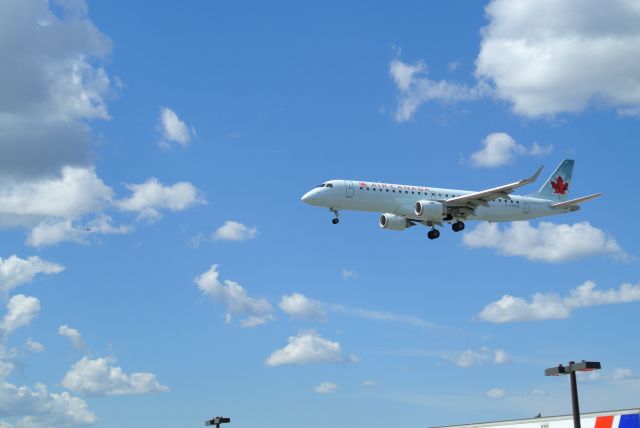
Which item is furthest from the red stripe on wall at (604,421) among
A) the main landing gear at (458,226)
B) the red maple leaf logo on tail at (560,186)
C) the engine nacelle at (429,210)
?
the red maple leaf logo on tail at (560,186)

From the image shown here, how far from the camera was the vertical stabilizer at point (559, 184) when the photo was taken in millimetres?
77562

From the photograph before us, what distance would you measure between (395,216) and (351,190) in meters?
6.78

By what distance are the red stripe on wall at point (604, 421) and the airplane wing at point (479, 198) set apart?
20.2 meters

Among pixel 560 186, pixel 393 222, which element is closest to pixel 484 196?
pixel 393 222

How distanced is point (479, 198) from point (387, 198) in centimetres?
723

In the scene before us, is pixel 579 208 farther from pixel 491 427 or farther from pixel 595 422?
pixel 595 422

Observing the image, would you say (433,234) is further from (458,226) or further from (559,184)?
(559,184)

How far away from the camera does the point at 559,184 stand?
79562mm

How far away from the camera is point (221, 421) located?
47.0 metres

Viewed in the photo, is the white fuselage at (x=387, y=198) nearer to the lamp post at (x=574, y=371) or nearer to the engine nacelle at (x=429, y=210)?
the engine nacelle at (x=429, y=210)

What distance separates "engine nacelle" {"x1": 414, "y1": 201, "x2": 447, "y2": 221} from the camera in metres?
63.9

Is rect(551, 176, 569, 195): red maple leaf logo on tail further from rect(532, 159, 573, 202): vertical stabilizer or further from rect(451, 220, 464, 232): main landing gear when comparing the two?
rect(451, 220, 464, 232): main landing gear

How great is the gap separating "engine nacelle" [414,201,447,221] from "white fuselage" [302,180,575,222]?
65 cm

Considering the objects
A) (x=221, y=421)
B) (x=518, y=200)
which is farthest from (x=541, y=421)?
→ (x=518, y=200)
